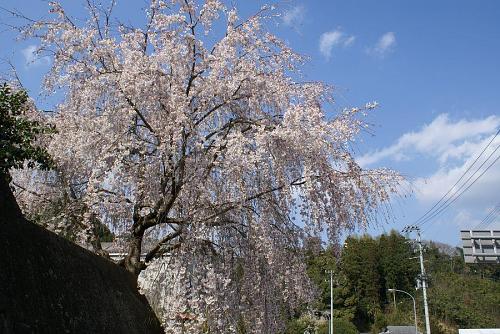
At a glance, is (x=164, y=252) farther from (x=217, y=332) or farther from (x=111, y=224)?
(x=217, y=332)

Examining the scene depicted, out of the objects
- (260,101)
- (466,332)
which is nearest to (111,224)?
(260,101)

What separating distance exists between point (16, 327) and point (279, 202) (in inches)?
193

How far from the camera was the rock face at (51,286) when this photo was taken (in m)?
5.60

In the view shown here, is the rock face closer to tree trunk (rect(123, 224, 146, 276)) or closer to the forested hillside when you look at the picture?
tree trunk (rect(123, 224, 146, 276))

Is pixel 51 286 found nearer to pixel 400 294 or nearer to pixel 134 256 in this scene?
pixel 134 256

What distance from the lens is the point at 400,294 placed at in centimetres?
6075

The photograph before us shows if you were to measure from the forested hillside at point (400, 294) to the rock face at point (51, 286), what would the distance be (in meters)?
42.3

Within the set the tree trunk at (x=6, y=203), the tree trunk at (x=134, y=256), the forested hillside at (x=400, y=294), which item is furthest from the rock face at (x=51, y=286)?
the forested hillside at (x=400, y=294)

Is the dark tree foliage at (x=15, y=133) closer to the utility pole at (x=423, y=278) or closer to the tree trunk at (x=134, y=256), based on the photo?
the tree trunk at (x=134, y=256)

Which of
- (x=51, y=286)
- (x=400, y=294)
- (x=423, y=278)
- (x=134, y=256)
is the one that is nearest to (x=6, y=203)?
(x=51, y=286)

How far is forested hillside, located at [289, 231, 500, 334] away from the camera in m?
51.2

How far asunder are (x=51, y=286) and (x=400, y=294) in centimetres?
6002

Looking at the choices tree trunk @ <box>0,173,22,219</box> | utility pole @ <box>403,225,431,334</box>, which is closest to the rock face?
tree trunk @ <box>0,173,22,219</box>

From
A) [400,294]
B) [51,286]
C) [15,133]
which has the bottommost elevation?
[51,286]
